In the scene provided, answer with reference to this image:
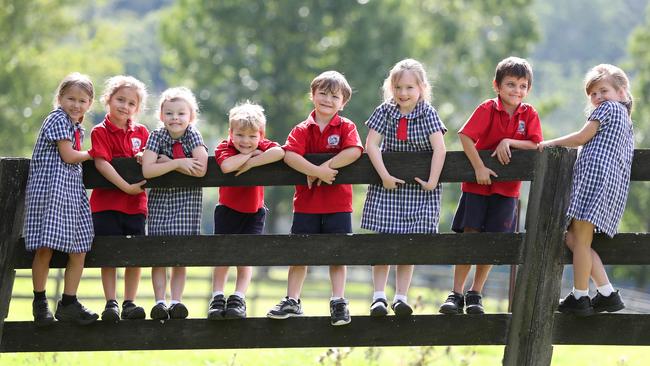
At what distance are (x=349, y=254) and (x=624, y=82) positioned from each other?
2027 mm

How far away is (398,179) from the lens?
21.8 ft

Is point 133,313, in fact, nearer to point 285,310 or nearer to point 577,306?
point 285,310

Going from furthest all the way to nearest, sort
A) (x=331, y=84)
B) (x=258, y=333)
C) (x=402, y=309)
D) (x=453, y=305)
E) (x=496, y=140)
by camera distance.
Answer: (x=496, y=140)
(x=331, y=84)
(x=453, y=305)
(x=258, y=333)
(x=402, y=309)

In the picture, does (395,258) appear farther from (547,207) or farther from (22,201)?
(22,201)

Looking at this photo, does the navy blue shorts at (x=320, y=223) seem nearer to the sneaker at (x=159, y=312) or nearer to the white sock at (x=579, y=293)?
the sneaker at (x=159, y=312)

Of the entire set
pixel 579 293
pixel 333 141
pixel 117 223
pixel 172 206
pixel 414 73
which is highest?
pixel 414 73

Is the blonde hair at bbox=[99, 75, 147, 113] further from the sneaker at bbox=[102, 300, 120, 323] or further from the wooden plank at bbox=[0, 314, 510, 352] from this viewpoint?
the wooden plank at bbox=[0, 314, 510, 352]

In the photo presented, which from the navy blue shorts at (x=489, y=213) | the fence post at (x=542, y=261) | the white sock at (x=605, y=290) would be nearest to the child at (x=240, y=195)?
the navy blue shorts at (x=489, y=213)

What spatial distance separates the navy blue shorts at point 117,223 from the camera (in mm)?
6941

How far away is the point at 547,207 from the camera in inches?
259

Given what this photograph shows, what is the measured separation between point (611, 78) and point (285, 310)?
2.45 meters

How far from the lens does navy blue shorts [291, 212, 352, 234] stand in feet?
22.8

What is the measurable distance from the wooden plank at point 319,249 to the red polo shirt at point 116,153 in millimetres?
→ 346

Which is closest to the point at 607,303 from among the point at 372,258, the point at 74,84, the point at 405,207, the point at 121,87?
the point at 405,207
